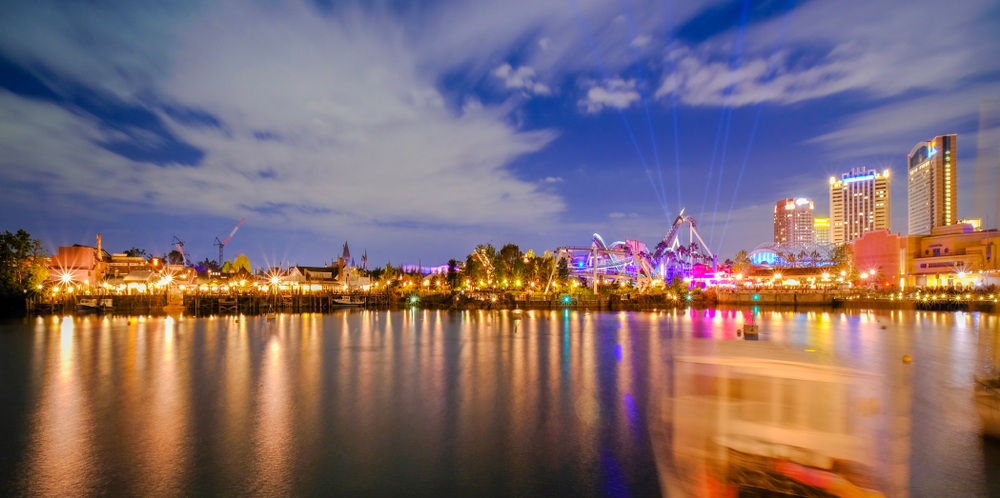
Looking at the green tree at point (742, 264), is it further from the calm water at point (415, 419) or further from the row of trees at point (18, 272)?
the row of trees at point (18, 272)

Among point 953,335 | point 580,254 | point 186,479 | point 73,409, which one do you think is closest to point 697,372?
point 186,479

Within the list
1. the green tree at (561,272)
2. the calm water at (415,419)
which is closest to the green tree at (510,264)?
the green tree at (561,272)

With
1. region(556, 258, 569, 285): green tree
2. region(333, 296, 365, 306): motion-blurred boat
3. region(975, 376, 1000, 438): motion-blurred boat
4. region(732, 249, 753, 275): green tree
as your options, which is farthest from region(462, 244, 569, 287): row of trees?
region(975, 376, 1000, 438): motion-blurred boat

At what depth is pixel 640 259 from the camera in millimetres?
82500

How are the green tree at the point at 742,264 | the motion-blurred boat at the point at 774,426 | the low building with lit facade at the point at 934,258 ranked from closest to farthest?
the motion-blurred boat at the point at 774,426, the low building with lit facade at the point at 934,258, the green tree at the point at 742,264

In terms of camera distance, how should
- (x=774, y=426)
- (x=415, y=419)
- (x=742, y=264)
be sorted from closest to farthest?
(x=774, y=426), (x=415, y=419), (x=742, y=264)

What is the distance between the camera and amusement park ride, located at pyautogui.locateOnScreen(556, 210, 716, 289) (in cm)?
8269

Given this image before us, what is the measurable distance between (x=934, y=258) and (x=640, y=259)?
49703 mm

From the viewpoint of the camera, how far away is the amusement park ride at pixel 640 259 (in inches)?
3255

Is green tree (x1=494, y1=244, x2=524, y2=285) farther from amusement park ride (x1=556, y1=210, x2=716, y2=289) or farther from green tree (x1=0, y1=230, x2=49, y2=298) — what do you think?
green tree (x1=0, y1=230, x2=49, y2=298)

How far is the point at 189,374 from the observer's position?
806 inches

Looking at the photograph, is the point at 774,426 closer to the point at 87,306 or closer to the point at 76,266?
the point at 87,306

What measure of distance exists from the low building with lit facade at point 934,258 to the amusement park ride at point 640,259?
92.5 ft

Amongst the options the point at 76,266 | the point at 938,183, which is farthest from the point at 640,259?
the point at 938,183
